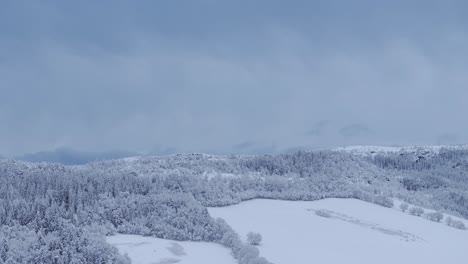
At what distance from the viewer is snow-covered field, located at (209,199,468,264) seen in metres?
34.1

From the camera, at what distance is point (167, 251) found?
31469 mm

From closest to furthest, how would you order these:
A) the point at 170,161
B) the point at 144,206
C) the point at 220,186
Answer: the point at 144,206
the point at 220,186
the point at 170,161

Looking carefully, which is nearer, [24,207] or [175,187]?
[24,207]

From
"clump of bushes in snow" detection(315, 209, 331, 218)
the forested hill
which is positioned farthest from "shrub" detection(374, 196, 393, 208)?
"clump of bushes in snow" detection(315, 209, 331, 218)

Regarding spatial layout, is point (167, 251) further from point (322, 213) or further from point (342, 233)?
point (322, 213)

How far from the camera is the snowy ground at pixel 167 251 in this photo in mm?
30078

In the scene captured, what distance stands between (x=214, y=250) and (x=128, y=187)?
46.1 feet

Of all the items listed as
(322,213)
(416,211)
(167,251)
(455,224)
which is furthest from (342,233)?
(416,211)

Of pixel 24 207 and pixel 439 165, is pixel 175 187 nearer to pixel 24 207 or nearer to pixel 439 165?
pixel 24 207

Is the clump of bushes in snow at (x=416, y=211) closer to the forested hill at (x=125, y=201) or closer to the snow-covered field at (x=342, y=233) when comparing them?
the snow-covered field at (x=342, y=233)

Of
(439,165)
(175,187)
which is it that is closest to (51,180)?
(175,187)

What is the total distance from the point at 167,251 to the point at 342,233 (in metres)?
14.5

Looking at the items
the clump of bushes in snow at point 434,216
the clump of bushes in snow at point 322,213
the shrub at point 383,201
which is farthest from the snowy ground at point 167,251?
the clump of bushes in snow at point 434,216

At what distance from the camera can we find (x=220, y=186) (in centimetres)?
5334
